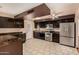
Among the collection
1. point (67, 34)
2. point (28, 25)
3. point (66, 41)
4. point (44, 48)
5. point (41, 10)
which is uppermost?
point (41, 10)

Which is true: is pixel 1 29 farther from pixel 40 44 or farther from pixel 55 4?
pixel 55 4

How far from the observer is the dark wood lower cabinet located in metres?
1.79

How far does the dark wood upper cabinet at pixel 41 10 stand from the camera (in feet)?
5.94

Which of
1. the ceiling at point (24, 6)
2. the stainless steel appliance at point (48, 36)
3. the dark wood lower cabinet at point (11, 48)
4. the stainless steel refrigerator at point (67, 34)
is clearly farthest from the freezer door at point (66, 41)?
the dark wood lower cabinet at point (11, 48)

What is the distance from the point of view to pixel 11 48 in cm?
183

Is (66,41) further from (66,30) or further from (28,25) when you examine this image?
(28,25)

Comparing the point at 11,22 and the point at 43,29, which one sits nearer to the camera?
the point at 11,22

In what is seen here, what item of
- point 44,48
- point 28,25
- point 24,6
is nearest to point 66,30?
point 44,48

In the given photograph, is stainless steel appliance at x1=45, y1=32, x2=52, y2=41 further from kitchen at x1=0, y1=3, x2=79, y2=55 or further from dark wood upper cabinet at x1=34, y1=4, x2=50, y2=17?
dark wood upper cabinet at x1=34, y1=4, x2=50, y2=17

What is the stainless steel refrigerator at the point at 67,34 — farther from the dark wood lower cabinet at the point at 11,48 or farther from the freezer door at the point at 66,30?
the dark wood lower cabinet at the point at 11,48

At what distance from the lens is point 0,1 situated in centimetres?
178

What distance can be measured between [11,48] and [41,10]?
3.08ft

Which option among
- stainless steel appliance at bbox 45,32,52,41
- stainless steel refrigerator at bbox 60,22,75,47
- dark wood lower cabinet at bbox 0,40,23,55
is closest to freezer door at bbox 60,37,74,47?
stainless steel refrigerator at bbox 60,22,75,47

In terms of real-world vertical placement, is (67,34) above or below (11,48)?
above
